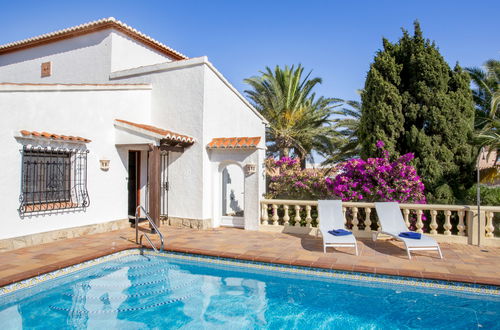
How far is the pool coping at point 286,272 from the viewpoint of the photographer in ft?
22.7

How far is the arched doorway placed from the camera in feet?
47.3

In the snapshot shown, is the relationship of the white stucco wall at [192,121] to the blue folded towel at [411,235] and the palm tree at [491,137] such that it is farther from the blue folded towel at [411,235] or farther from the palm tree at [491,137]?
the palm tree at [491,137]

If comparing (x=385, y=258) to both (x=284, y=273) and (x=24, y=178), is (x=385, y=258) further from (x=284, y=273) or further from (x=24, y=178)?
(x=24, y=178)

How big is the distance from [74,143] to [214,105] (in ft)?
17.1

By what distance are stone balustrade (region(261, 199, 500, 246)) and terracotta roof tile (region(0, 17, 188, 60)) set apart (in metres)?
9.46

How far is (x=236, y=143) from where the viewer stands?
12.5 m

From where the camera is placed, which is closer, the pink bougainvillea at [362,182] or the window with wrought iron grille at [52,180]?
the window with wrought iron grille at [52,180]

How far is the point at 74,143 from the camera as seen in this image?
35.4ft

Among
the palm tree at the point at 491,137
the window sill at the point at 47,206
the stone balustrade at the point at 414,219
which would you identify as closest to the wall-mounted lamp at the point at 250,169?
the stone balustrade at the point at 414,219

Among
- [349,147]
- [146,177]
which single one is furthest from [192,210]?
[349,147]

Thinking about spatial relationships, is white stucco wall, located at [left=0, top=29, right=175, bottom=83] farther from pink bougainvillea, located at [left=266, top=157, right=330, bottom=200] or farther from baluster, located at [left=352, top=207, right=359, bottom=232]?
baluster, located at [left=352, top=207, right=359, bottom=232]

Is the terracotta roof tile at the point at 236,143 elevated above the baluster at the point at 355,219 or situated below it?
above

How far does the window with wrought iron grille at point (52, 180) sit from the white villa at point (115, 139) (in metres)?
0.03

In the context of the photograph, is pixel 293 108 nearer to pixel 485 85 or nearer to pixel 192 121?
pixel 485 85
